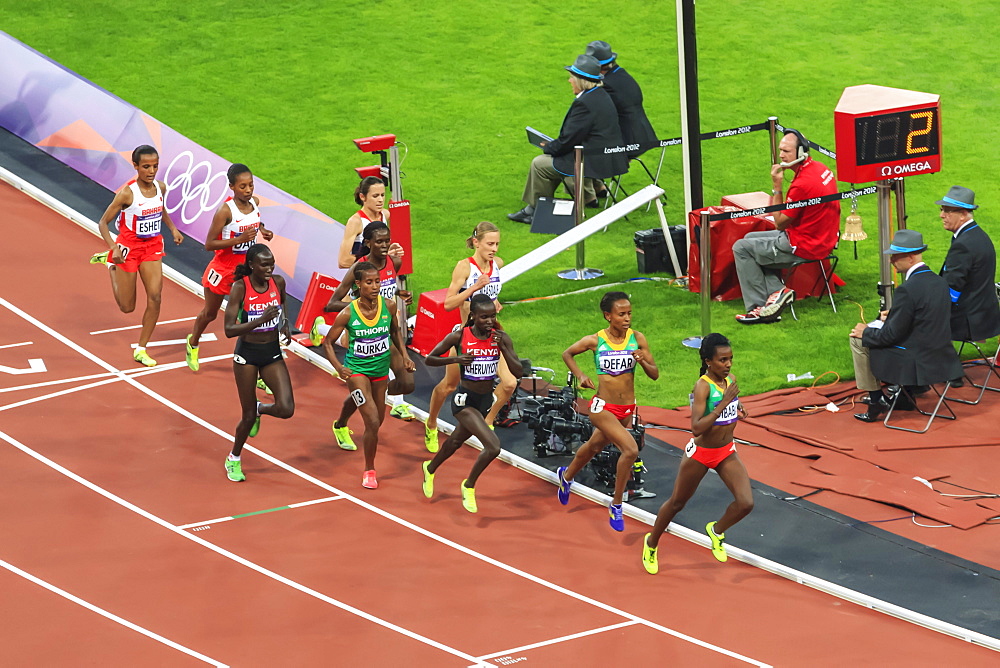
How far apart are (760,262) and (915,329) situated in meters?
3.05

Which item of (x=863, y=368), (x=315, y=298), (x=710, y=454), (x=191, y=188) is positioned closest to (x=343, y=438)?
(x=315, y=298)

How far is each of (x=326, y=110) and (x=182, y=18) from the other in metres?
4.94

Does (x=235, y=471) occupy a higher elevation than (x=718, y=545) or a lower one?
higher

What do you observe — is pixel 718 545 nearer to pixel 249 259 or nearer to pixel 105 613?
pixel 249 259

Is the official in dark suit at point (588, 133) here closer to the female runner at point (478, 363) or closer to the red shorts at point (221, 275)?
the red shorts at point (221, 275)

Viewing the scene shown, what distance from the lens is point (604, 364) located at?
11328mm

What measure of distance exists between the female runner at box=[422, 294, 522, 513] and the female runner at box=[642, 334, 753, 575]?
1566mm

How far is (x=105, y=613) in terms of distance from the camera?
10.5m

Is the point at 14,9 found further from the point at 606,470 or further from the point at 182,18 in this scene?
the point at 606,470

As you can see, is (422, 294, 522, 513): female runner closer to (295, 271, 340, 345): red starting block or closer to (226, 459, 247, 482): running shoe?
(226, 459, 247, 482): running shoe

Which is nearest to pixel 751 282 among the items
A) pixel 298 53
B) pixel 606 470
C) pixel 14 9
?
pixel 606 470

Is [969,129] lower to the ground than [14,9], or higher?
lower

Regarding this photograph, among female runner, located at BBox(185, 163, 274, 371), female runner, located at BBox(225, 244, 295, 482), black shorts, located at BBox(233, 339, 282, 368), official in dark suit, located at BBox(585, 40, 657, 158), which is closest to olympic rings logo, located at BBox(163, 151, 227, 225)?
female runner, located at BBox(185, 163, 274, 371)

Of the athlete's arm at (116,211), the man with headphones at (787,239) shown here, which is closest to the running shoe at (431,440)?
the athlete's arm at (116,211)
